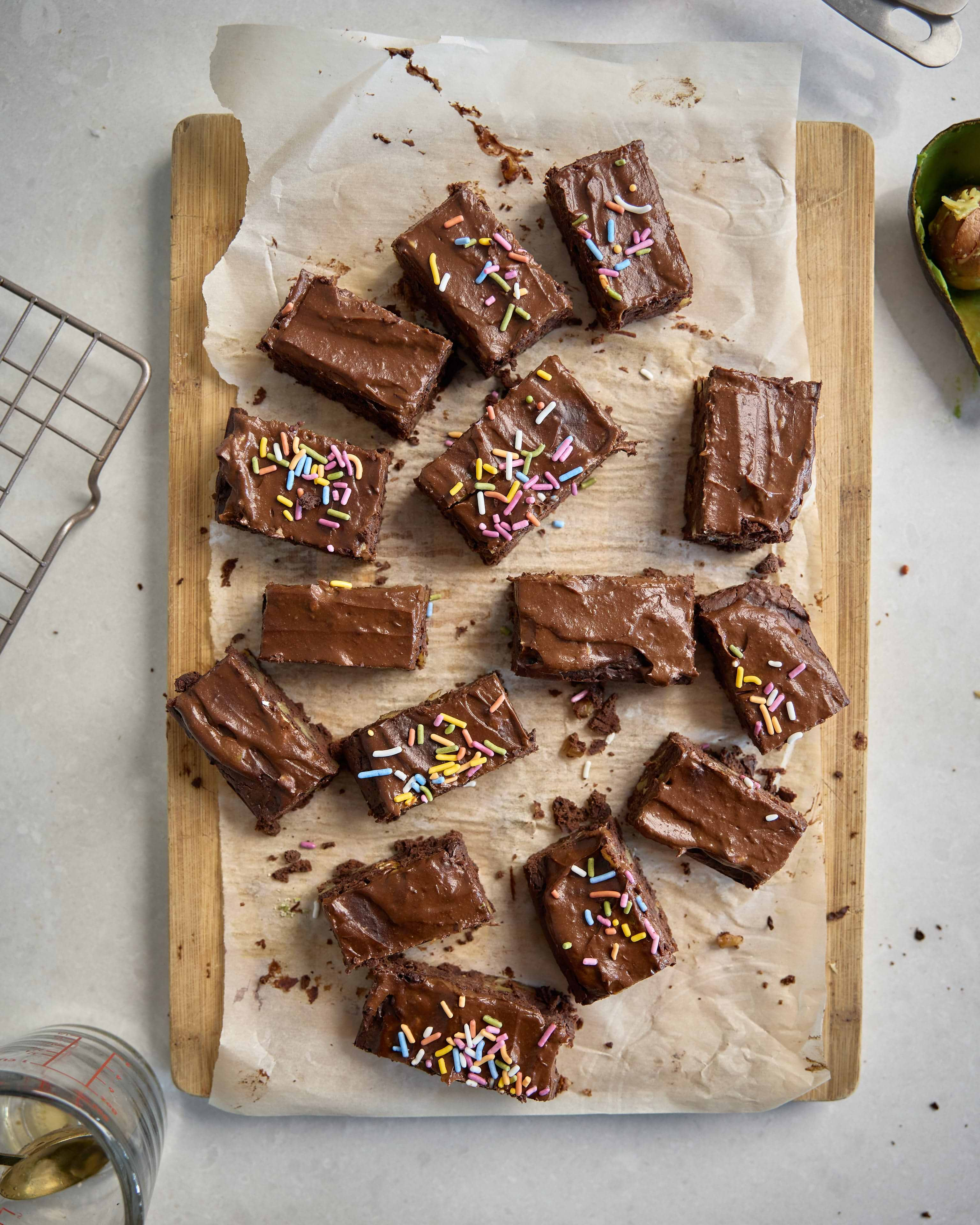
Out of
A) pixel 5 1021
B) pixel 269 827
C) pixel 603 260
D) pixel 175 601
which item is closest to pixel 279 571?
pixel 175 601

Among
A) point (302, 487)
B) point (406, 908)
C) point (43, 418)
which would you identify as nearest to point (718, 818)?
point (406, 908)

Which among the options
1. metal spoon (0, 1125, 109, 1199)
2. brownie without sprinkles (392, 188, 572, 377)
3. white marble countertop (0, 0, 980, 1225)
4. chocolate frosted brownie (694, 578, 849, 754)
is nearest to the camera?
metal spoon (0, 1125, 109, 1199)

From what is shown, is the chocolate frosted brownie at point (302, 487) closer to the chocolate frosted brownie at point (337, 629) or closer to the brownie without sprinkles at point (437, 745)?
the chocolate frosted brownie at point (337, 629)

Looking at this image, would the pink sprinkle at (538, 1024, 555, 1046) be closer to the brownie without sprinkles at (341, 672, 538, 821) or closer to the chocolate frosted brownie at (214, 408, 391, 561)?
the brownie without sprinkles at (341, 672, 538, 821)

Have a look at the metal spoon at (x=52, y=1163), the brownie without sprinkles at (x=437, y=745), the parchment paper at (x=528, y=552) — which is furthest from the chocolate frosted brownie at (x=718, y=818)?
the metal spoon at (x=52, y=1163)

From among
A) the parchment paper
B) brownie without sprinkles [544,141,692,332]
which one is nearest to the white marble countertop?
the parchment paper

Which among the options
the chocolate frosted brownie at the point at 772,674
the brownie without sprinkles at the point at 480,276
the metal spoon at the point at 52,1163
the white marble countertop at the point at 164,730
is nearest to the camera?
the metal spoon at the point at 52,1163
